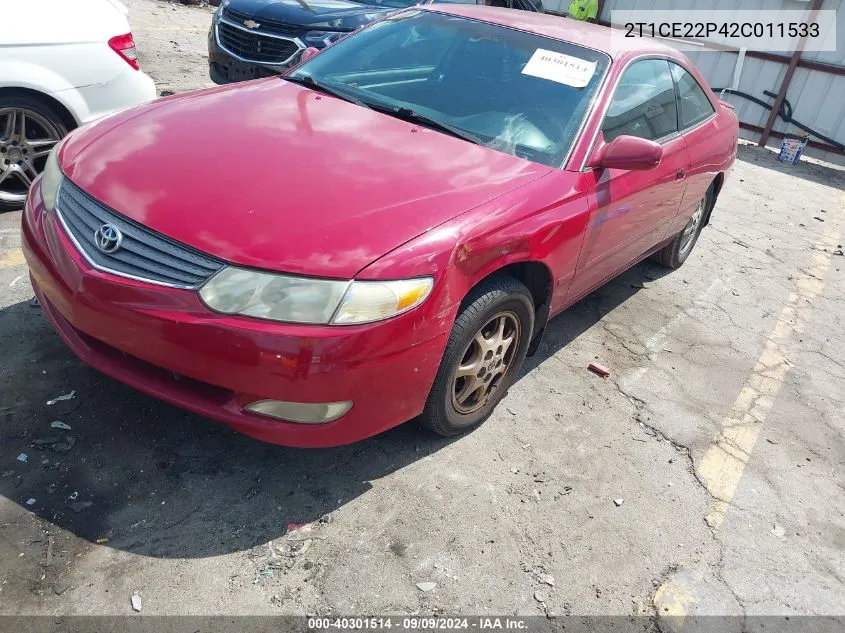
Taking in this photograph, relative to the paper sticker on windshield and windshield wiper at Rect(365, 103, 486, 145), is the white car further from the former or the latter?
the paper sticker on windshield

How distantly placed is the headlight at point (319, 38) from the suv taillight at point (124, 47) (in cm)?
201

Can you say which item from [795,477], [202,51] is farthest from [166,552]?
[202,51]

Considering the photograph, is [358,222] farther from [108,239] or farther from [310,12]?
[310,12]

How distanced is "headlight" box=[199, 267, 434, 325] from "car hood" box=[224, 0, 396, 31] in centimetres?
468

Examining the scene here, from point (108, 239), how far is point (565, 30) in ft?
8.80

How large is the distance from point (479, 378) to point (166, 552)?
139cm

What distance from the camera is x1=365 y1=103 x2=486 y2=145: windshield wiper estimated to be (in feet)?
10.0

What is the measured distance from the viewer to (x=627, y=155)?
3.02 metres

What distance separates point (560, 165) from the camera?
9.80 feet

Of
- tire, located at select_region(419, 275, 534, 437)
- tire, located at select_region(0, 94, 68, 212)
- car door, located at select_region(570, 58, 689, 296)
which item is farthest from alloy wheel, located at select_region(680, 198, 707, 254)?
tire, located at select_region(0, 94, 68, 212)

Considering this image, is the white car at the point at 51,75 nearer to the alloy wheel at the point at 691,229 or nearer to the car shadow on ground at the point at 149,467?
the car shadow on ground at the point at 149,467

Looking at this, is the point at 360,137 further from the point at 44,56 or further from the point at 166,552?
the point at 44,56

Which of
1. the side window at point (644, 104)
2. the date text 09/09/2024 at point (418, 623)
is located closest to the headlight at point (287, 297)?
the date text 09/09/2024 at point (418, 623)

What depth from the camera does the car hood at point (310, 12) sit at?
20.0 ft
